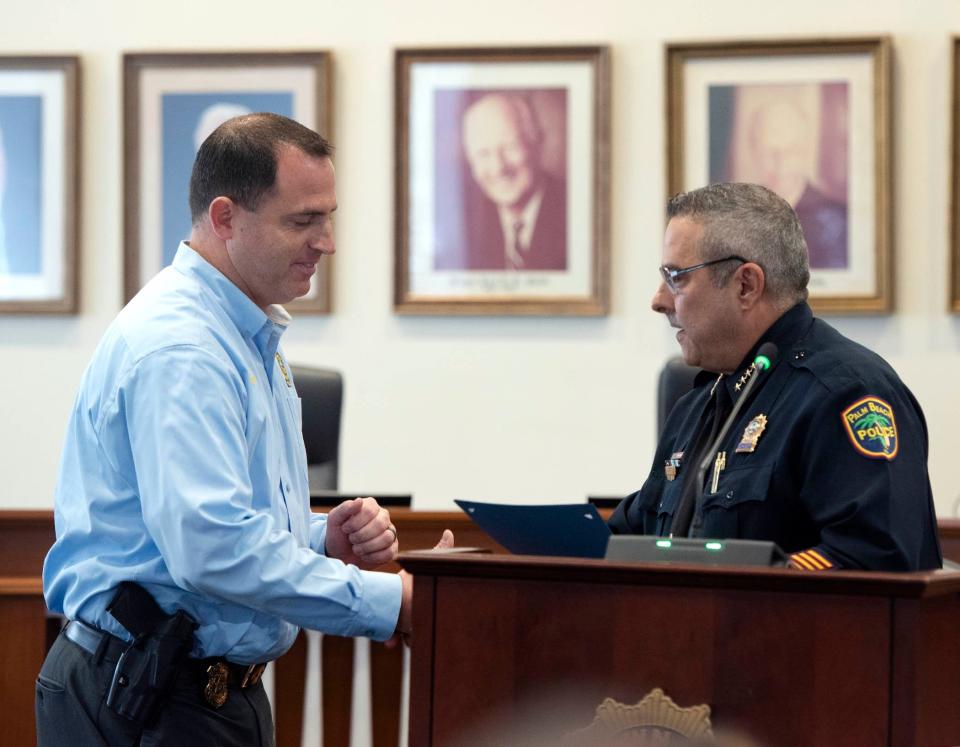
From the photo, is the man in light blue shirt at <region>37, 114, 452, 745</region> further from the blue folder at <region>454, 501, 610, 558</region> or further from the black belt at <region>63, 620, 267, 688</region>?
the blue folder at <region>454, 501, 610, 558</region>

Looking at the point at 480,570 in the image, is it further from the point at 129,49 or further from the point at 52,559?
the point at 129,49

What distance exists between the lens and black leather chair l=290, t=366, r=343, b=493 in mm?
4332

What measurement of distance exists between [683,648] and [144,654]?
0.86 meters

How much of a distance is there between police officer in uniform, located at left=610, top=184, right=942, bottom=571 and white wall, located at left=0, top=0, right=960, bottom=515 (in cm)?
234

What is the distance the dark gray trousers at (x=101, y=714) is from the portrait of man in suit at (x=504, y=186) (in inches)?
124

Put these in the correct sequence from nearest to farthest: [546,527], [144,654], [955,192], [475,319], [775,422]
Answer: [546,527], [144,654], [775,422], [955,192], [475,319]

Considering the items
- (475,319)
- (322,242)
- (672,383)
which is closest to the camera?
(322,242)

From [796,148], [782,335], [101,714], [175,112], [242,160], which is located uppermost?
[175,112]

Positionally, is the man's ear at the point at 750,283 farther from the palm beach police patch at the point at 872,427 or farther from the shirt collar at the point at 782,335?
the palm beach police patch at the point at 872,427

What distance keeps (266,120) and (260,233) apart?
0.20m

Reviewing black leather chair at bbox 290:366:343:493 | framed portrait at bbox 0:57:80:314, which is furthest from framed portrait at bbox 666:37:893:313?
framed portrait at bbox 0:57:80:314

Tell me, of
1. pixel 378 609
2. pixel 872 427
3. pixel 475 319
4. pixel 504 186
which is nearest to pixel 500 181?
pixel 504 186

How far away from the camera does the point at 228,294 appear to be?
231cm

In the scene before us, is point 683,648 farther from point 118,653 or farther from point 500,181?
point 500,181
